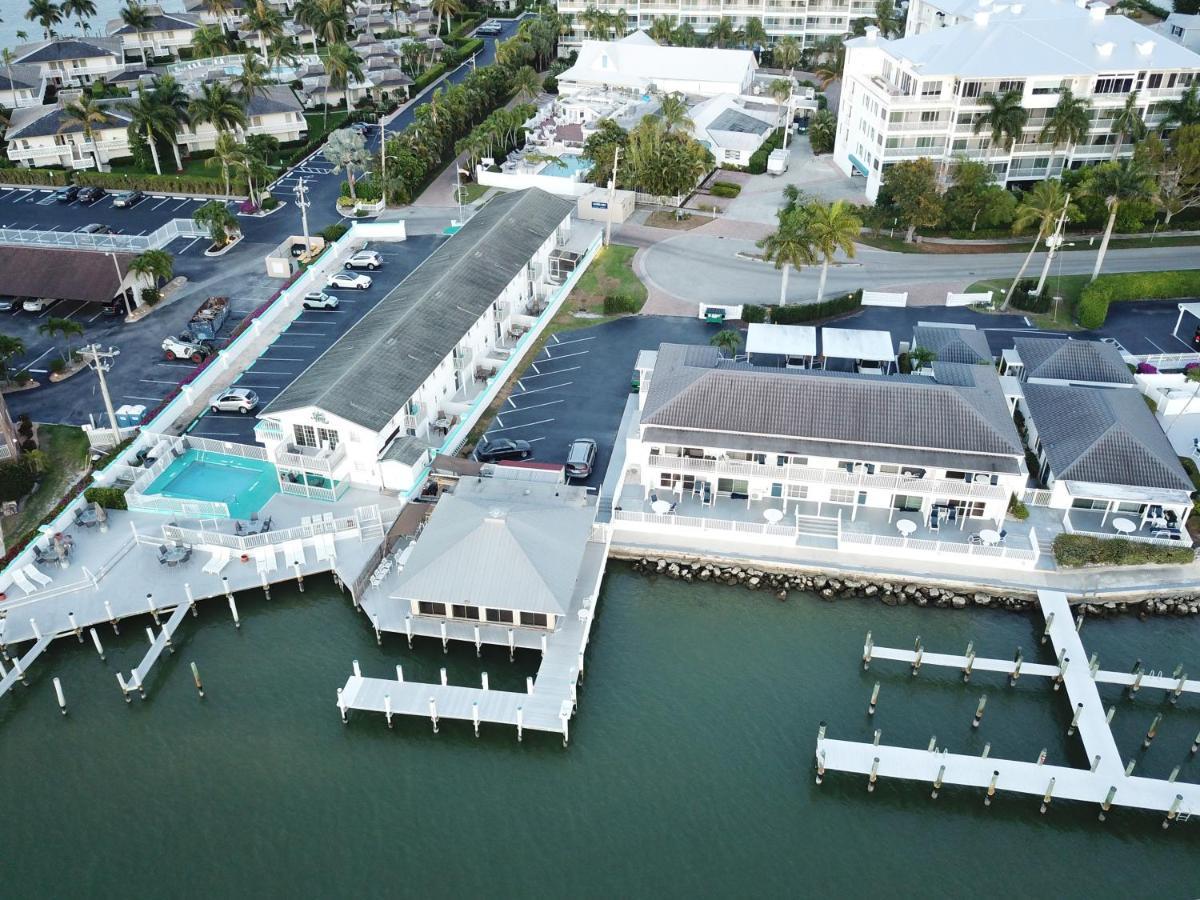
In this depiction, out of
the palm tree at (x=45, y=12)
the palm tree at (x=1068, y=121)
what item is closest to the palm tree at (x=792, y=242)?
the palm tree at (x=1068, y=121)

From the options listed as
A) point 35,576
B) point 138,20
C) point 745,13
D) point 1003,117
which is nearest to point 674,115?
point 1003,117

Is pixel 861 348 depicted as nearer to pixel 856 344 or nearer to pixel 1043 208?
pixel 856 344

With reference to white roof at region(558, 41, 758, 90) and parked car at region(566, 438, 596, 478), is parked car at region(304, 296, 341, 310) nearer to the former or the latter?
parked car at region(566, 438, 596, 478)

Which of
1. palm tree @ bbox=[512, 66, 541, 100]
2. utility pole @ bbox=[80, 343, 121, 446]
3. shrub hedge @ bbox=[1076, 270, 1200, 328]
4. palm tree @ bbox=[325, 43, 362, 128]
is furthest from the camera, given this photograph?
palm tree @ bbox=[512, 66, 541, 100]

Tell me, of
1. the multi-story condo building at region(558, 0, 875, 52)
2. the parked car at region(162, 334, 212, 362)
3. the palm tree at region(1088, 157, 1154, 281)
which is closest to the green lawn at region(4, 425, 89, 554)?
the parked car at region(162, 334, 212, 362)

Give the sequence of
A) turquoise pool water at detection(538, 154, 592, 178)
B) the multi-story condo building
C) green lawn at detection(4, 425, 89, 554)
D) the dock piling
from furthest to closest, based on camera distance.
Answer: the multi-story condo building
turquoise pool water at detection(538, 154, 592, 178)
green lawn at detection(4, 425, 89, 554)
the dock piling

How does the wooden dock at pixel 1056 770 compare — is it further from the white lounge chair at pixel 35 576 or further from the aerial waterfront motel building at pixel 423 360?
the white lounge chair at pixel 35 576
